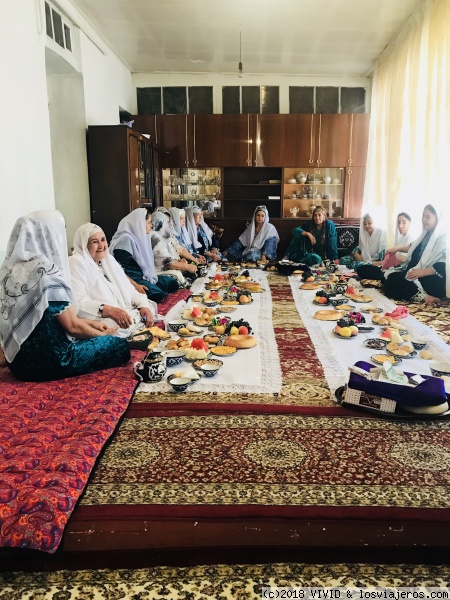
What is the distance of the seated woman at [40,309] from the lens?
89.1 inches

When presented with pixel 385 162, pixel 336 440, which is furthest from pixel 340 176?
pixel 336 440

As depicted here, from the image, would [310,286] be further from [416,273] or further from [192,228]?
[192,228]

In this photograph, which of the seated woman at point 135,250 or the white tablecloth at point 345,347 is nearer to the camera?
the white tablecloth at point 345,347

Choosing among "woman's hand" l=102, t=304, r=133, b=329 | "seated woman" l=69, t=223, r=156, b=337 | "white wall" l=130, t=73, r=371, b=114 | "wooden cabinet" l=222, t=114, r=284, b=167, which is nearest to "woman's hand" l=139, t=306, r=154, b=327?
"seated woman" l=69, t=223, r=156, b=337

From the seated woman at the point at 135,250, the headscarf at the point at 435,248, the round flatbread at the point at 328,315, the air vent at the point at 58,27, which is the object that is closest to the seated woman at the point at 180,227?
the seated woman at the point at 135,250

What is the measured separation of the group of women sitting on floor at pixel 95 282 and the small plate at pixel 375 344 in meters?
1.37

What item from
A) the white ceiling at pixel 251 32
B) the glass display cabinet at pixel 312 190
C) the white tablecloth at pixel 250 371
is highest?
the white ceiling at pixel 251 32

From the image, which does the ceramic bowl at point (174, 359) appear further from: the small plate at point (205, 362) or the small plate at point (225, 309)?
the small plate at point (225, 309)

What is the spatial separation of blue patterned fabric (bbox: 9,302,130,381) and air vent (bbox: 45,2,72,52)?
11.5 ft

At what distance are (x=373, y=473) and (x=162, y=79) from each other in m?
7.51

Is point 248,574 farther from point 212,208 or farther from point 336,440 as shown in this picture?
point 212,208

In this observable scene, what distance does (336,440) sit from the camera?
183 cm

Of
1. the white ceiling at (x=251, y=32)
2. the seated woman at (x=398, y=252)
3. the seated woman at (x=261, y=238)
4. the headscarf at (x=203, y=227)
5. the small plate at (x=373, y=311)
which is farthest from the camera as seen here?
the seated woman at (x=261, y=238)

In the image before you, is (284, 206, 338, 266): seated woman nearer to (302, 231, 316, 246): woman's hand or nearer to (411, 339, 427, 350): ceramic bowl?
(302, 231, 316, 246): woman's hand
